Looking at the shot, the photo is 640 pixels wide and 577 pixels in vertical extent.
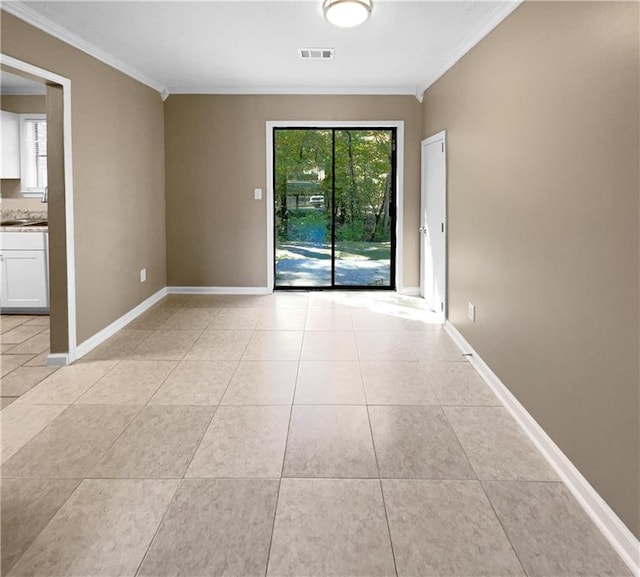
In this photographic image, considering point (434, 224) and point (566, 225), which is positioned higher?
point (434, 224)

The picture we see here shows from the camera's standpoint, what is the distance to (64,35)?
3725 millimetres

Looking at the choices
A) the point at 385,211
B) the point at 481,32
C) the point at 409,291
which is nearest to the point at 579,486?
the point at 481,32

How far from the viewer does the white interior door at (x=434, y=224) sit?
5035mm

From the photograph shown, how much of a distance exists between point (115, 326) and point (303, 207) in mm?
2752

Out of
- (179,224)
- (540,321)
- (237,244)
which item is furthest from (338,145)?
(540,321)

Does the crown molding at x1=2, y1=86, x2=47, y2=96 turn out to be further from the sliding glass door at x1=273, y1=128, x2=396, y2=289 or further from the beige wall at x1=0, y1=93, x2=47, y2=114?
the sliding glass door at x1=273, y1=128, x2=396, y2=289

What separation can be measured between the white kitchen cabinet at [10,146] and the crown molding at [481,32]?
4.50m

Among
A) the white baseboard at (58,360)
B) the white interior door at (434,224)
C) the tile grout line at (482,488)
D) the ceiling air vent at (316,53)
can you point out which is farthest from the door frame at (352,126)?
the tile grout line at (482,488)

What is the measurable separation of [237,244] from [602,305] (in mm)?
4867

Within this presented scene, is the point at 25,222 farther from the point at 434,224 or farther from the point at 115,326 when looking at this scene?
the point at 434,224

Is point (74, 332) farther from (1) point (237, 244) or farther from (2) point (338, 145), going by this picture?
(2) point (338, 145)

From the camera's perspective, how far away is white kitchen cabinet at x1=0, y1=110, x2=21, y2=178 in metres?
5.70

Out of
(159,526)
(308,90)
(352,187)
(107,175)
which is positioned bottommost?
(159,526)

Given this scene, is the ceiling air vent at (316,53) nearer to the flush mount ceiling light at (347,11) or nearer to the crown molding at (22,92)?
the flush mount ceiling light at (347,11)
